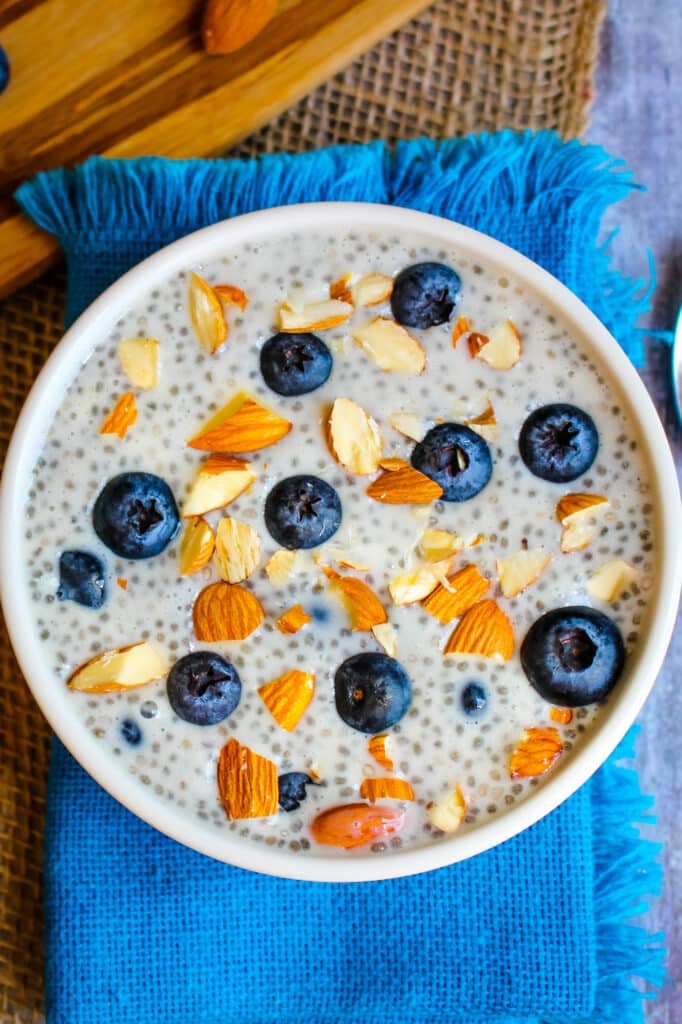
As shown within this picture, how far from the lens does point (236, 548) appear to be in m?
0.77

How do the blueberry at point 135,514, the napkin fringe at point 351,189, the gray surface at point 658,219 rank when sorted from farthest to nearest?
the gray surface at point 658,219
the napkin fringe at point 351,189
the blueberry at point 135,514

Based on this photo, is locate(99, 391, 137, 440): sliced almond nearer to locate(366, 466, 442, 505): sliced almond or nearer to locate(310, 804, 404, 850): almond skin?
locate(366, 466, 442, 505): sliced almond

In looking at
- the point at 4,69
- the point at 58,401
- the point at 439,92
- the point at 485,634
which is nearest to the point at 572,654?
the point at 485,634

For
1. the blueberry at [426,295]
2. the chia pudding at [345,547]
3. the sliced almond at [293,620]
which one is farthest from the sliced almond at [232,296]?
the sliced almond at [293,620]

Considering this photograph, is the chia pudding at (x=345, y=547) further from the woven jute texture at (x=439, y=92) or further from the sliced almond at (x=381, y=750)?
the woven jute texture at (x=439, y=92)

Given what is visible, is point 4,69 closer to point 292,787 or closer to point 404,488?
point 404,488

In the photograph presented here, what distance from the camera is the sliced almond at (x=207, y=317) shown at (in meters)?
0.77

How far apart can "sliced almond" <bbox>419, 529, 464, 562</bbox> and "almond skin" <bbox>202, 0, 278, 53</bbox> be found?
0.43 meters

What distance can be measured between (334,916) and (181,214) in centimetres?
56

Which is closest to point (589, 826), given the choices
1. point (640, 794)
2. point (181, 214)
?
point (640, 794)

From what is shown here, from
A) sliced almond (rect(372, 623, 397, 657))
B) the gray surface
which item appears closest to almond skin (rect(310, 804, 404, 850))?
sliced almond (rect(372, 623, 397, 657))

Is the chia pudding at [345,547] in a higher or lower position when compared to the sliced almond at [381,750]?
higher

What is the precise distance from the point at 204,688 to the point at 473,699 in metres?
0.18

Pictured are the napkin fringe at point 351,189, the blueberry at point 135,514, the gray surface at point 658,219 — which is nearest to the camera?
the blueberry at point 135,514
